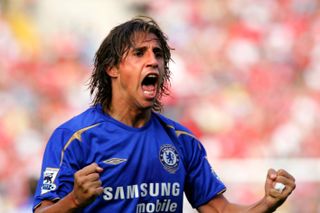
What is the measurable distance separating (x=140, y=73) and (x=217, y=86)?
6.67m

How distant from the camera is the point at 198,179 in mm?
5012

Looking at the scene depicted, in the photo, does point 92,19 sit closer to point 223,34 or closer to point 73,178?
point 223,34

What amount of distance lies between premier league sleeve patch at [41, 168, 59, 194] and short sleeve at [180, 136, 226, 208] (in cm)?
87

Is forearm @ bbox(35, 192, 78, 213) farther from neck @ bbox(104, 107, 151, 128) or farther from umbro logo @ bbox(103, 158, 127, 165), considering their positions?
neck @ bbox(104, 107, 151, 128)

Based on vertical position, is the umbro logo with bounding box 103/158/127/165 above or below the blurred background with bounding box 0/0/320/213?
below

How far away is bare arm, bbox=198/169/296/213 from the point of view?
179 inches

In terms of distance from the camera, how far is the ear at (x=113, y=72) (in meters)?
4.95

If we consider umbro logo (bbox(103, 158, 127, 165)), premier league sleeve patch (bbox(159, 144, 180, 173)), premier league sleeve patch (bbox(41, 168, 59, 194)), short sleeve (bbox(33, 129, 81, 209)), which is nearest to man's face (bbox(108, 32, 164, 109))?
premier league sleeve patch (bbox(159, 144, 180, 173))

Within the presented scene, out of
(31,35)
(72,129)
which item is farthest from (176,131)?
(31,35)

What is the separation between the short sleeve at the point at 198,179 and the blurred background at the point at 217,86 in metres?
5.10

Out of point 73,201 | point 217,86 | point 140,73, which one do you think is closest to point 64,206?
point 73,201

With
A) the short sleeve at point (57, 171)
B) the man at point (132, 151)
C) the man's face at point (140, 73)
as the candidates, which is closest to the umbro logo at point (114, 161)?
the man at point (132, 151)

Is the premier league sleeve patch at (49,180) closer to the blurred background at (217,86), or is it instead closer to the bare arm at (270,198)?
the bare arm at (270,198)

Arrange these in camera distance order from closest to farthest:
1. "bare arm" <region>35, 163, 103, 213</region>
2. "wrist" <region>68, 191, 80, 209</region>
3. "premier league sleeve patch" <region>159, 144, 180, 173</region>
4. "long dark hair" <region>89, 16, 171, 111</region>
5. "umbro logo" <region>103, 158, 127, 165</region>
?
"bare arm" <region>35, 163, 103, 213</region>
"wrist" <region>68, 191, 80, 209</region>
"umbro logo" <region>103, 158, 127, 165</region>
"premier league sleeve patch" <region>159, 144, 180, 173</region>
"long dark hair" <region>89, 16, 171, 111</region>
